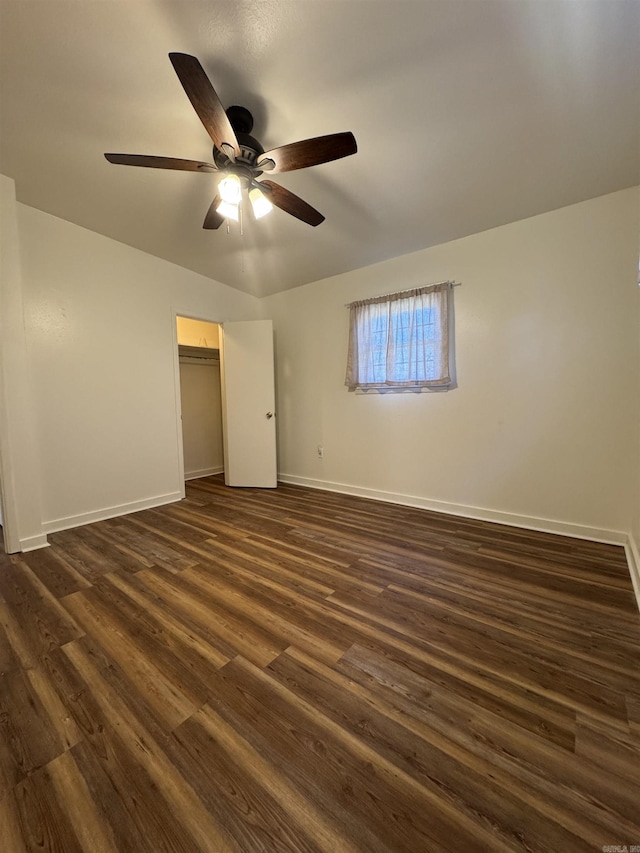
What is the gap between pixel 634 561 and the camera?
1952 millimetres

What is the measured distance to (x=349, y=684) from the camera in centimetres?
123

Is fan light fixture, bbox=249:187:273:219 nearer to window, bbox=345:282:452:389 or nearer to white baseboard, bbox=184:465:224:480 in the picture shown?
window, bbox=345:282:452:389

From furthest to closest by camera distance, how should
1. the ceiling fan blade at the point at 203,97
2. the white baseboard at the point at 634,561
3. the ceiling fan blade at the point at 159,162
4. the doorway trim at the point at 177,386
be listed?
the doorway trim at the point at 177,386
the white baseboard at the point at 634,561
the ceiling fan blade at the point at 159,162
the ceiling fan blade at the point at 203,97

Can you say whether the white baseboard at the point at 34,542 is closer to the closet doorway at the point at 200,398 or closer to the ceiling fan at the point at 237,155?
the closet doorway at the point at 200,398

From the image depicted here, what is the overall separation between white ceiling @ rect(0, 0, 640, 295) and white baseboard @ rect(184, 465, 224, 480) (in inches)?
128

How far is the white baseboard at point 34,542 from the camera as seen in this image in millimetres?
2430

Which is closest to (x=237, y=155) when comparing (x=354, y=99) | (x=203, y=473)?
(x=354, y=99)

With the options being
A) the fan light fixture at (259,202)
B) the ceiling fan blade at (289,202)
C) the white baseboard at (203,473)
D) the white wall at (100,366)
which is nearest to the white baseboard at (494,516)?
the white baseboard at (203,473)

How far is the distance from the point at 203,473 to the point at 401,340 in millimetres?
3536

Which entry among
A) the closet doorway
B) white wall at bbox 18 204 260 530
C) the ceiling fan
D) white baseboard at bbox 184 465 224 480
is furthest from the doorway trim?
the ceiling fan

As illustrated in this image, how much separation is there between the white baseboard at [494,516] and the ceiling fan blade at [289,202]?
2658 mm

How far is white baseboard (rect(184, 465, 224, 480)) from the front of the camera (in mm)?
4676

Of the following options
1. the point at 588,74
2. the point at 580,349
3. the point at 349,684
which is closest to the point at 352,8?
the point at 588,74

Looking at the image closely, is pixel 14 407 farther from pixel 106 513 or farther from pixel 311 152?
pixel 311 152
